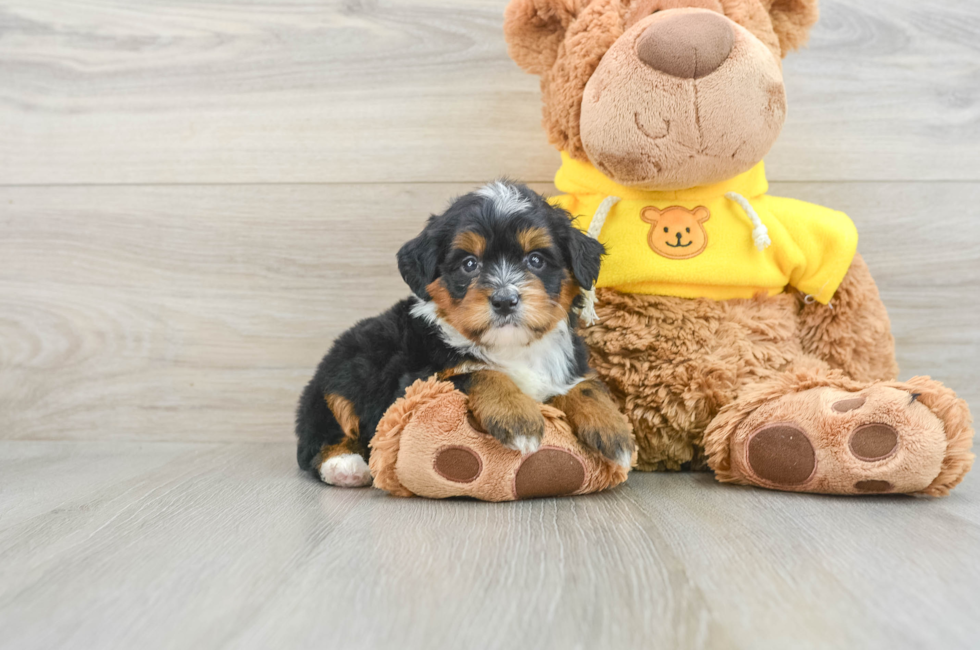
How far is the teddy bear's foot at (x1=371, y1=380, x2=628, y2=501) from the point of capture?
155 cm

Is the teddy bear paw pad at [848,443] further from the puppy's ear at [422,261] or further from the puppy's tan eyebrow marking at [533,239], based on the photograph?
the puppy's ear at [422,261]

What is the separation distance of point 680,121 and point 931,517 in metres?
0.97

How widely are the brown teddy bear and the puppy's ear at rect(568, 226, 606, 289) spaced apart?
179 mm

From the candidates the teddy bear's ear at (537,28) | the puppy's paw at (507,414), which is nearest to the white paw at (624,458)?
the puppy's paw at (507,414)

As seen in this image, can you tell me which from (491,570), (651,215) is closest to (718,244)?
(651,215)

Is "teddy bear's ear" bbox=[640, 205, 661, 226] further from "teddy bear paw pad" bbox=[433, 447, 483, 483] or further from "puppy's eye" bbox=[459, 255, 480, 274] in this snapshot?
"teddy bear paw pad" bbox=[433, 447, 483, 483]

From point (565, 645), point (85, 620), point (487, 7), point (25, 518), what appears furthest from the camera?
point (487, 7)

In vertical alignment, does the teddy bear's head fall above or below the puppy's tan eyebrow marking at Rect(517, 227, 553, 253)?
above

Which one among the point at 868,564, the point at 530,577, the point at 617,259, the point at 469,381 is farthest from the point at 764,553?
the point at 617,259

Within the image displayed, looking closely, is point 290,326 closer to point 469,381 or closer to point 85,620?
point 469,381

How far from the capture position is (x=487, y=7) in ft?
7.82

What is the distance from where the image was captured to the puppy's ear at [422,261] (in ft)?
5.41

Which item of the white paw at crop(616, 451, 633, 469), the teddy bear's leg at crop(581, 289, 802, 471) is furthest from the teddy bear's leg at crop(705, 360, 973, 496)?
the white paw at crop(616, 451, 633, 469)

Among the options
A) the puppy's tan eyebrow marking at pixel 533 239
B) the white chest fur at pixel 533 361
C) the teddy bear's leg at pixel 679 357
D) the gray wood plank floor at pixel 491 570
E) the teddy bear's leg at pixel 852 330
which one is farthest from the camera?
the teddy bear's leg at pixel 852 330
